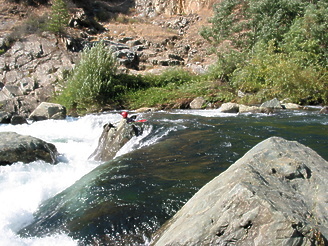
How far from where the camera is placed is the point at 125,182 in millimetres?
4793

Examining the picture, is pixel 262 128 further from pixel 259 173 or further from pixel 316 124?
pixel 259 173

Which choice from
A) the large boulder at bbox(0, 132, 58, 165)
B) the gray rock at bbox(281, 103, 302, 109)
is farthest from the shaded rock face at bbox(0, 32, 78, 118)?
the gray rock at bbox(281, 103, 302, 109)

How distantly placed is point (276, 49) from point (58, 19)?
17.0 metres

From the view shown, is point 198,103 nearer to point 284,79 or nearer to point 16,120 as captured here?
point 284,79

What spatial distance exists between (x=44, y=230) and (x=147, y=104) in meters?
12.7

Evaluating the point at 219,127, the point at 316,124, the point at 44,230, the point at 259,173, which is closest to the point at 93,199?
the point at 44,230

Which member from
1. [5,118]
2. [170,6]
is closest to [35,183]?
[5,118]

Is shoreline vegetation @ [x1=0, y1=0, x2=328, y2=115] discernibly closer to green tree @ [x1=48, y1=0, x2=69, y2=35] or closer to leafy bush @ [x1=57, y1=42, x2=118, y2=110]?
leafy bush @ [x1=57, y1=42, x2=118, y2=110]

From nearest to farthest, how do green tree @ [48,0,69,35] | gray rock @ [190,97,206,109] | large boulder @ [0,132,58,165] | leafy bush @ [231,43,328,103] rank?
large boulder @ [0,132,58,165] → leafy bush @ [231,43,328,103] → gray rock @ [190,97,206,109] → green tree @ [48,0,69,35]

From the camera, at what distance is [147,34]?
91.9ft

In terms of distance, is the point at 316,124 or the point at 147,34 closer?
the point at 316,124

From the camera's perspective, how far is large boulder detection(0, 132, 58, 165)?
6.40 metres

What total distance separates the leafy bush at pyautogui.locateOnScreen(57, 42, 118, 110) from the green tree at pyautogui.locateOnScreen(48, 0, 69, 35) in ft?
26.0

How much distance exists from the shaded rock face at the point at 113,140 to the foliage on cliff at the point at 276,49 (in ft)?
29.7
